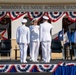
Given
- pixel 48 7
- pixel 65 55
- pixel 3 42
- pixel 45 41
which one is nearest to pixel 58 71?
pixel 45 41

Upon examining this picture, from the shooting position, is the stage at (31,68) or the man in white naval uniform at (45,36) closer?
the stage at (31,68)

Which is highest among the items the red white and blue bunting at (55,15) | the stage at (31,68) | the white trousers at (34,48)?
the red white and blue bunting at (55,15)

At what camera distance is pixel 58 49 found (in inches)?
601

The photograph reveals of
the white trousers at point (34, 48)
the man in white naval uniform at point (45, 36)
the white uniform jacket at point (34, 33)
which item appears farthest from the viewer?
the white trousers at point (34, 48)

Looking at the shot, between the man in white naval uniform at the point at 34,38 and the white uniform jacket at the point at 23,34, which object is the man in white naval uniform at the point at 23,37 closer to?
the white uniform jacket at the point at 23,34

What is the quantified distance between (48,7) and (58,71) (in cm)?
225

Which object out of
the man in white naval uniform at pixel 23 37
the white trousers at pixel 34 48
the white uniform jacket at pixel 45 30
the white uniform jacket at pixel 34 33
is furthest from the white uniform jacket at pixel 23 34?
the white uniform jacket at pixel 45 30

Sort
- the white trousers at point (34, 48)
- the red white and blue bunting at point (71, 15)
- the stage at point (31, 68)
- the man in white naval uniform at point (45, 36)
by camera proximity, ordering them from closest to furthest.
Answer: the stage at point (31, 68), the man in white naval uniform at point (45, 36), the white trousers at point (34, 48), the red white and blue bunting at point (71, 15)

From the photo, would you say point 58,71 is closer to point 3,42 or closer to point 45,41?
point 45,41

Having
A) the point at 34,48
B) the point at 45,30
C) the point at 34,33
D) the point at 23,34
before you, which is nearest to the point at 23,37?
the point at 23,34

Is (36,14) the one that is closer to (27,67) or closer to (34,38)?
(34,38)

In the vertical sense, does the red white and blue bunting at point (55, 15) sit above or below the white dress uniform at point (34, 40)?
above

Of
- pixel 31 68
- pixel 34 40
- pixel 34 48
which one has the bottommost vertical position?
pixel 31 68

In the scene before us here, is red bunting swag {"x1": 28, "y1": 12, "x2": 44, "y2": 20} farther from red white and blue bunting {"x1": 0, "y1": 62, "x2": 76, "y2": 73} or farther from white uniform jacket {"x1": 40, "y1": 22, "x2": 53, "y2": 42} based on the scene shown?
red white and blue bunting {"x1": 0, "y1": 62, "x2": 76, "y2": 73}
